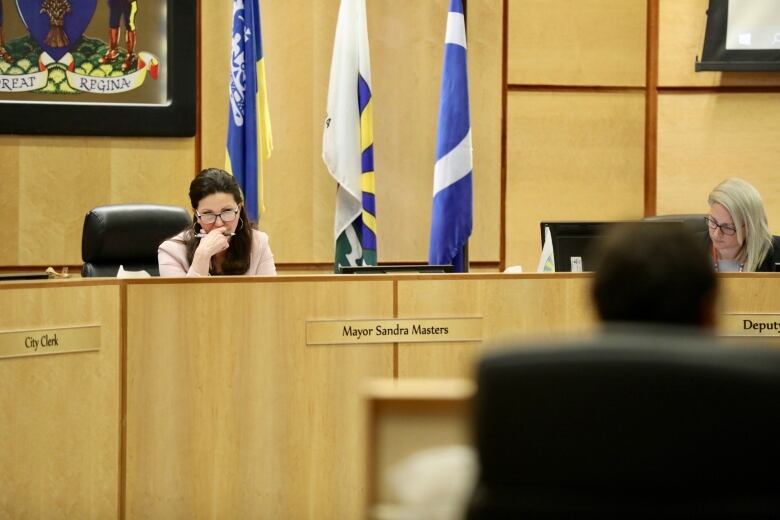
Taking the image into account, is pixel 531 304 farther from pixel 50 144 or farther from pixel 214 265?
pixel 50 144

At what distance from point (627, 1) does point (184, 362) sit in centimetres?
368

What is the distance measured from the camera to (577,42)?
241 inches

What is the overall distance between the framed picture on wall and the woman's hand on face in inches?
70.6

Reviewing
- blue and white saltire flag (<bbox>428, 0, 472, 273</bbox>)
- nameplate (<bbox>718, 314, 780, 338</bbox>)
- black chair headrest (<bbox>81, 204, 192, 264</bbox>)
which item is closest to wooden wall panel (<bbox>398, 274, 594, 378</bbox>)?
nameplate (<bbox>718, 314, 780, 338</bbox>)

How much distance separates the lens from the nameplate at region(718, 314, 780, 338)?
3.78 meters

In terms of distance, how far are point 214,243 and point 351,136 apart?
169cm

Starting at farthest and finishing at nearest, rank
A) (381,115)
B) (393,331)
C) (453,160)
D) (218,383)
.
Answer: (381,115) < (453,160) < (393,331) < (218,383)

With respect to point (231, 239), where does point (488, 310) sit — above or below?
below

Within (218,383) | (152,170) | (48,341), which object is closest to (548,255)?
(218,383)

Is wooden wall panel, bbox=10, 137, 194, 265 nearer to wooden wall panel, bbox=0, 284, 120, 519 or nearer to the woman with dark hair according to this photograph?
the woman with dark hair

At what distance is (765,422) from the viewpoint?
1290 millimetres

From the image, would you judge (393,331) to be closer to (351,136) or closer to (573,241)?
(573,241)

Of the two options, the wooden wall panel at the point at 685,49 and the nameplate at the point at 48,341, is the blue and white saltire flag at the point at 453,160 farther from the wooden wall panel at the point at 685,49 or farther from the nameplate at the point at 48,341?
the nameplate at the point at 48,341

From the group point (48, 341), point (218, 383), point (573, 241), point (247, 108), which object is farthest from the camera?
point (247, 108)
